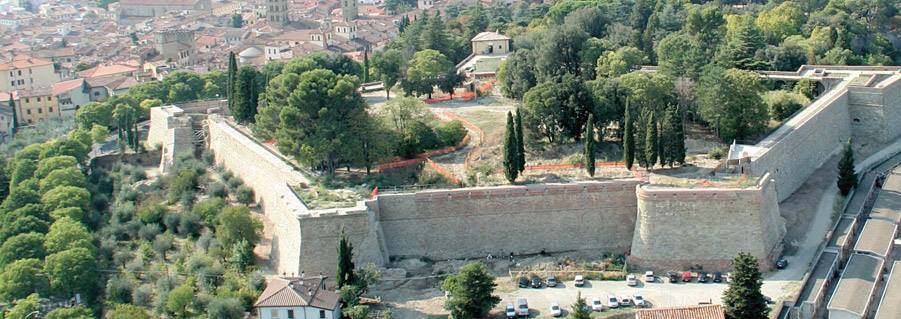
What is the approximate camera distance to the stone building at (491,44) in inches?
2323

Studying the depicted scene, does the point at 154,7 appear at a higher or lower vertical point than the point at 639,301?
higher

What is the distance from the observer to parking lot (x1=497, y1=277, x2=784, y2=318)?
31.6 meters

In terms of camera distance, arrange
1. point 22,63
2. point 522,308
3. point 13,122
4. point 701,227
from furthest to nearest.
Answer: point 22,63, point 13,122, point 701,227, point 522,308

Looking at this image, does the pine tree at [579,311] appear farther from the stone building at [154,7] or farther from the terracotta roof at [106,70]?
the stone building at [154,7]

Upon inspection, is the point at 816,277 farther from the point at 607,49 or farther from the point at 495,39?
the point at 495,39

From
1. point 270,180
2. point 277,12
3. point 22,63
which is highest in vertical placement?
point 277,12

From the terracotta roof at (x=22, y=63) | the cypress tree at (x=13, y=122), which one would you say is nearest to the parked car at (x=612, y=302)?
the cypress tree at (x=13, y=122)

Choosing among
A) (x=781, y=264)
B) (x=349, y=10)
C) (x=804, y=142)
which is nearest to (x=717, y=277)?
(x=781, y=264)

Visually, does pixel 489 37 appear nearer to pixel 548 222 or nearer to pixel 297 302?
pixel 548 222

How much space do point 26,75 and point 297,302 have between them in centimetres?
5398

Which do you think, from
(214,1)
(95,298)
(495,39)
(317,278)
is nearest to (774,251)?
(317,278)

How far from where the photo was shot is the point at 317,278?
3134cm

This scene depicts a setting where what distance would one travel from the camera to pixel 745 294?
29.1 metres

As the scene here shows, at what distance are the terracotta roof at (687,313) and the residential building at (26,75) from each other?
5773 centimetres
